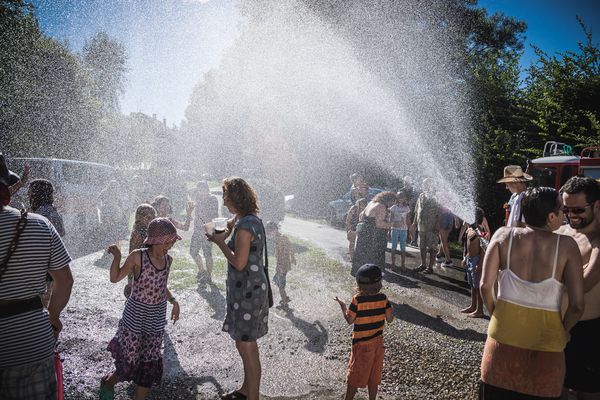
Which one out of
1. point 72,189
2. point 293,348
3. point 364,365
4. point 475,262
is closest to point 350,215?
point 475,262

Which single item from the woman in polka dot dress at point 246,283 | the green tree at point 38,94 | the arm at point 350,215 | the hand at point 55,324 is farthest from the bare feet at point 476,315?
the green tree at point 38,94

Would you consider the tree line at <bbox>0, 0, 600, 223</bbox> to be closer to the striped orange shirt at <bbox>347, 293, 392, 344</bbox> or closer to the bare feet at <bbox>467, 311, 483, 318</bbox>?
the bare feet at <bbox>467, 311, 483, 318</bbox>

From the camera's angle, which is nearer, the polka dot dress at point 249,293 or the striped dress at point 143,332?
the striped dress at point 143,332

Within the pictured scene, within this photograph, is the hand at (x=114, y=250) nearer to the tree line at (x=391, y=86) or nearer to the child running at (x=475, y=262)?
the child running at (x=475, y=262)

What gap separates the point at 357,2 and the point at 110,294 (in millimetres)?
22788

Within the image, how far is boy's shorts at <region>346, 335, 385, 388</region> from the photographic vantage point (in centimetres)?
328

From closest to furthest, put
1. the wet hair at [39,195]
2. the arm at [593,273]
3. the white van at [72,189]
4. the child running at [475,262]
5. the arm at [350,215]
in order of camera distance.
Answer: the arm at [593,273] → the wet hair at [39,195] → the child running at [475,262] → the arm at [350,215] → the white van at [72,189]

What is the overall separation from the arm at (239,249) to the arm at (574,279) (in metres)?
2.36

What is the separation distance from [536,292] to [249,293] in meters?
2.24

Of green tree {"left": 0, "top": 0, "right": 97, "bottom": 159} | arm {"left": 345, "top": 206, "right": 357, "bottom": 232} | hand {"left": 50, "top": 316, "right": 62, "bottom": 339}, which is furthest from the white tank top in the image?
green tree {"left": 0, "top": 0, "right": 97, "bottom": 159}

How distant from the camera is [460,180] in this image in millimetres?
14867

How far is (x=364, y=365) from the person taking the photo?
3293 mm

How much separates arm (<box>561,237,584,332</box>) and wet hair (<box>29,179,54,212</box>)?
17.1 feet

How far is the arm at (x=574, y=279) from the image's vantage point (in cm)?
227
